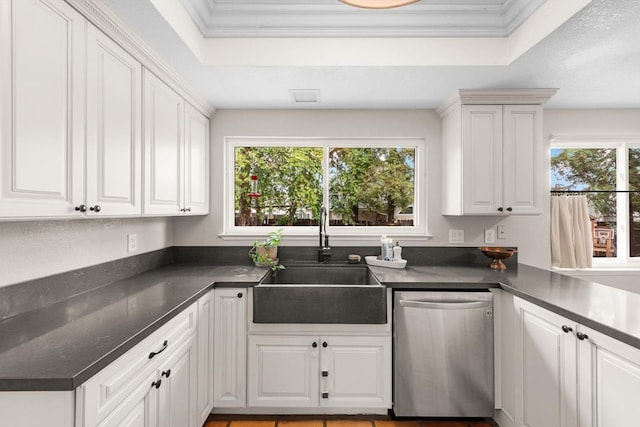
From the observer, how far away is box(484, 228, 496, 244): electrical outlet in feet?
9.61

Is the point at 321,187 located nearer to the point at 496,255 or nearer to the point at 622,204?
the point at 496,255

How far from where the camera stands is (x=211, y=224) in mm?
2967

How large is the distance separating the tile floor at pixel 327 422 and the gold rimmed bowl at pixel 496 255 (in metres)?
1.03

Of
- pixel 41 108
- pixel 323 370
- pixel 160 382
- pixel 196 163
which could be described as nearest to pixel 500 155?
pixel 323 370

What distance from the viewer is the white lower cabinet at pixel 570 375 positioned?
1.32 meters

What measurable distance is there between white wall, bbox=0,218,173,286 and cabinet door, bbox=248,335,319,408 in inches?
38.3

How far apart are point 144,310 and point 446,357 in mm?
1675

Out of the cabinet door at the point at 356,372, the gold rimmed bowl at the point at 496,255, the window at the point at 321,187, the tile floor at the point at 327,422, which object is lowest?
the tile floor at the point at 327,422

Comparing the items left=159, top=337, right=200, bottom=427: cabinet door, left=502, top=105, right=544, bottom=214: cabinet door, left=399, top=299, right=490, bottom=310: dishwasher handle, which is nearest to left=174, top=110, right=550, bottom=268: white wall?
left=502, top=105, right=544, bottom=214: cabinet door

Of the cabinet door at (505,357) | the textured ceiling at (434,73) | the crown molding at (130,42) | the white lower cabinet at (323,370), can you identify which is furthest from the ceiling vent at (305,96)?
the cabinet door at (505,357)

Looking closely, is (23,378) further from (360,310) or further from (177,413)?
(360,310)

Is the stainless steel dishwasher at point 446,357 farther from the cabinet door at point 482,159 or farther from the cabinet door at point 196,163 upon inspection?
the cabinet door at point 196,163

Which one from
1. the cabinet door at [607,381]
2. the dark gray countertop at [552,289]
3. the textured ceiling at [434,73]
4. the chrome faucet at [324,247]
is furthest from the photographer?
the chrome faucet at [324,247]

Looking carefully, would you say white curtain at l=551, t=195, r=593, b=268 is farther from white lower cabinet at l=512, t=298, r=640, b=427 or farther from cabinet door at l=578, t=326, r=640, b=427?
cabinet door at l=578, t=326, r=640, b=427
